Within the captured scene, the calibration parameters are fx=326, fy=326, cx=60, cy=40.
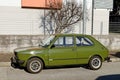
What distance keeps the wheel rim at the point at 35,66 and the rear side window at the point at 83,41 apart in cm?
190

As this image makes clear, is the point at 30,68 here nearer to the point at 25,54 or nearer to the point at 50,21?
the point at 25,54

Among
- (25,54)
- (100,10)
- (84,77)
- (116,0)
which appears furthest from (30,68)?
(116,0)

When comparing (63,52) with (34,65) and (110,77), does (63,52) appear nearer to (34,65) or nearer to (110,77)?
(34,65)

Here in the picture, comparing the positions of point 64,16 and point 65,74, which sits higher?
point 64,16

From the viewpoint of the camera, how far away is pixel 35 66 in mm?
12445

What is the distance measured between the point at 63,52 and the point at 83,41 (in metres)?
1.08

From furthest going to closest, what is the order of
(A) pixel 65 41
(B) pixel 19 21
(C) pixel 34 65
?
(B) pixel 19 21 < (A) pixel 65 41 < (C) pixel 34 65

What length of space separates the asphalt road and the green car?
0.32m

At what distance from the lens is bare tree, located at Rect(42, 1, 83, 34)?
74.4ft

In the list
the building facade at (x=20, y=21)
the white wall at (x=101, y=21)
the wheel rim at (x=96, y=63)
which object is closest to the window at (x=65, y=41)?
the wheel rim at (x=96, y=63)

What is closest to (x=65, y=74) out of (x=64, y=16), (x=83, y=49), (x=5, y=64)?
(x=83, y=49)

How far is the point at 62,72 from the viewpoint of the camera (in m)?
12.8

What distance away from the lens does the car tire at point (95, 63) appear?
13.3 meters

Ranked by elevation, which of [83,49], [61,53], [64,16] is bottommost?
[61,53]
